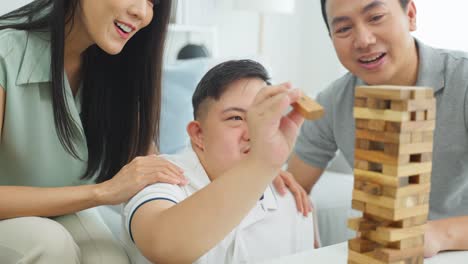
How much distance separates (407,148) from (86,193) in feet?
2.48

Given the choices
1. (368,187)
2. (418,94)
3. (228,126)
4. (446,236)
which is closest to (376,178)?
(368,187)

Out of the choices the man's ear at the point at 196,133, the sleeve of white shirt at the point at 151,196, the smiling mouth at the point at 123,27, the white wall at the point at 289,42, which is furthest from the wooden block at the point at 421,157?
the white wall at the point at 289,42

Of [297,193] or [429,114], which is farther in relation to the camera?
[297,193]

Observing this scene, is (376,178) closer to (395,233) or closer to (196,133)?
(395,233)

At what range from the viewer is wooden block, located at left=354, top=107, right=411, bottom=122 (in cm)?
68

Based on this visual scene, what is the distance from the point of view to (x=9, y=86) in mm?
1253

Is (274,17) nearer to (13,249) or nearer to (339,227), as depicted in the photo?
(339,227)

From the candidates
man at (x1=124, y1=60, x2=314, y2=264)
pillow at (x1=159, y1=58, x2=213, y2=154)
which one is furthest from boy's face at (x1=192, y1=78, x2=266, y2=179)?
pillow at (x1=159, y1=58, x2=213, y2=154)

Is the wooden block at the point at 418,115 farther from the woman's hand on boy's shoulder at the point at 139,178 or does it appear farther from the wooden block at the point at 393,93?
the woman's hand on boy's shoulder at the point at 139,178

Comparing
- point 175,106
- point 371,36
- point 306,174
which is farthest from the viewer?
point 175,106

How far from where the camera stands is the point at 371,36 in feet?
4.22

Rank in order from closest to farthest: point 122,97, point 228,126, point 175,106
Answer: point 228,126 < point 122,97 < point 175,106

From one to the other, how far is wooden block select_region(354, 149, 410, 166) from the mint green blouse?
0.86m

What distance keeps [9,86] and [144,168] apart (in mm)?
407
